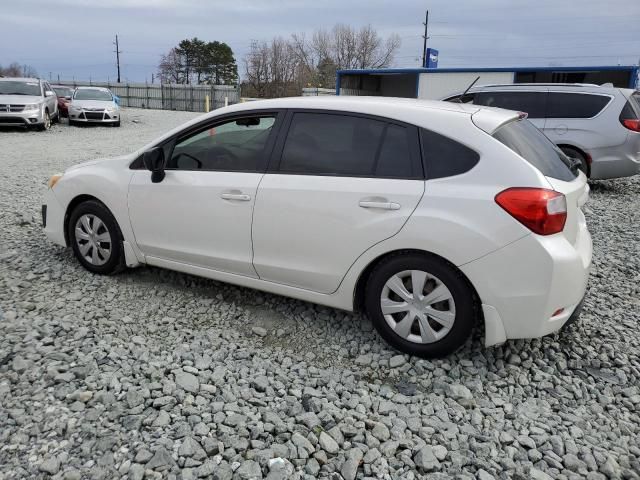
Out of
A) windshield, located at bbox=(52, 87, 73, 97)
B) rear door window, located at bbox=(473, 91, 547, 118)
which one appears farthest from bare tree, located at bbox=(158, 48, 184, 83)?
rear door window, located at bbox=(473, 91, 547, 118)

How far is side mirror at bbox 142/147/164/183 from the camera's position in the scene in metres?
4.13

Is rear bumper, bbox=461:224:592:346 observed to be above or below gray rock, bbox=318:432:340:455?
above

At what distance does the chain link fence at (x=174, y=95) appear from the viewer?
39.9 meters

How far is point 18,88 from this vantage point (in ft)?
58.9

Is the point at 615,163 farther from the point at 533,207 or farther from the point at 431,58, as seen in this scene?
the point at 431,58

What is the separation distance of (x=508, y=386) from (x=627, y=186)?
8.64 meters

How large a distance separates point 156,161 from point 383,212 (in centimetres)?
188

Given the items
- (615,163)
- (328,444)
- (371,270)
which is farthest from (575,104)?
(328,444)

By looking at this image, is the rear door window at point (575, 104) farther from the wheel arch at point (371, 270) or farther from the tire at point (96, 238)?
the tire at point (96, 238)

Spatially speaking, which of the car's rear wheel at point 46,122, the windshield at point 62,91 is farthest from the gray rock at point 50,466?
the windshield at point 62,91

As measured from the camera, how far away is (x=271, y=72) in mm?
59719

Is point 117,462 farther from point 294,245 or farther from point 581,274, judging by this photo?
point 581,274

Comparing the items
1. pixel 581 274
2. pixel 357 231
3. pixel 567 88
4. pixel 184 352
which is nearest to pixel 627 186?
pixel 567 88

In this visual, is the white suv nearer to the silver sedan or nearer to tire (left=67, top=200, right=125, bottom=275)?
tire (left=67, top=200, right=125, bottom=275)
